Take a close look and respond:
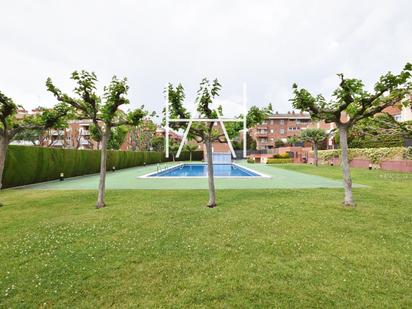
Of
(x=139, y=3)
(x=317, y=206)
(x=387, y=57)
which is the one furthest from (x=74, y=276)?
(x=387, y=57)

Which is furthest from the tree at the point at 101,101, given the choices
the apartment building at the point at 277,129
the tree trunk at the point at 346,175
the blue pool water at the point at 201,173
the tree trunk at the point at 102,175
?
the apartment building at the point at 277,129

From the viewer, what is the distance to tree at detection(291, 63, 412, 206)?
7477 mm

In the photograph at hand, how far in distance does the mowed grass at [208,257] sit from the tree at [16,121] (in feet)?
9.76

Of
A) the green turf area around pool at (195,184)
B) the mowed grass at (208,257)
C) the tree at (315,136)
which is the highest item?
the tree at (315,136)

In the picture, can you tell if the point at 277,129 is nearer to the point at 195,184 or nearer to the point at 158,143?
the point at 158,143

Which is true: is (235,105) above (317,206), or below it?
above

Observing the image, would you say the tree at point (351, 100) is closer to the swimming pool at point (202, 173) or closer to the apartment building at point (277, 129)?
the swimming pool at point (202, 173)

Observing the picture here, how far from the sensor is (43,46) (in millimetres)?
14375

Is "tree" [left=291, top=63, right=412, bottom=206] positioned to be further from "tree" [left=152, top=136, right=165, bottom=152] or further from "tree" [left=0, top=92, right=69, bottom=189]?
"tree" [left=152, top=136, right=165, bottom=152]

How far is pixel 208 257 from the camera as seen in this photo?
428cm

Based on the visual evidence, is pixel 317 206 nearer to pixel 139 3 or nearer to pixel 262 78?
pixel 139 3

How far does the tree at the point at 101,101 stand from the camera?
8.06m

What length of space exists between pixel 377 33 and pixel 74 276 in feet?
66.1

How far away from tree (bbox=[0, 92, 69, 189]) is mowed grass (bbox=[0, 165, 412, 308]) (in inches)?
117
